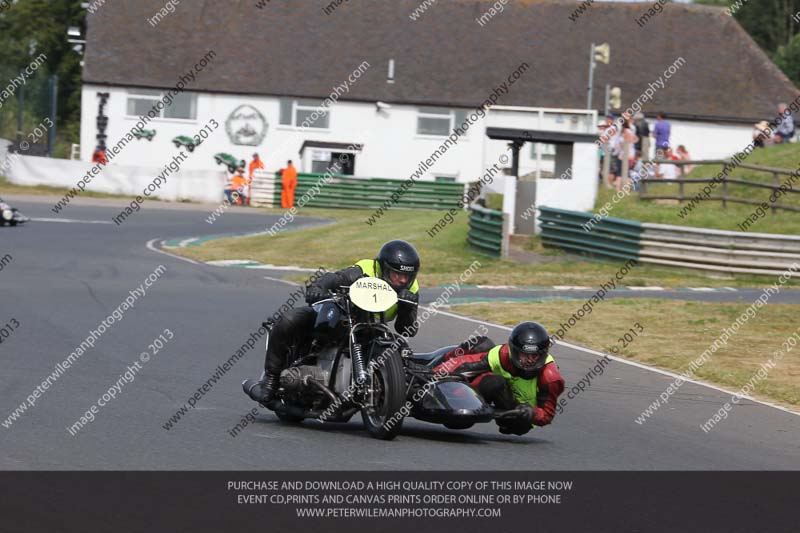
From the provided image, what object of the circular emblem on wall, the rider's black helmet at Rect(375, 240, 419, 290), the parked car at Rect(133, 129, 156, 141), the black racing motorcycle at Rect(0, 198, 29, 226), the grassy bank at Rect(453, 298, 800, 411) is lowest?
the grassy bank at Rect(453, 298, 800, 411)

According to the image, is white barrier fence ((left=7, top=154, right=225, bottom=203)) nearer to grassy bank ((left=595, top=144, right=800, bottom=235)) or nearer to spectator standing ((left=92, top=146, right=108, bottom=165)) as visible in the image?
spectator standing ((left=92, top=146, right=108, bottom=165))

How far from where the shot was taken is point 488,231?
27.8 meters

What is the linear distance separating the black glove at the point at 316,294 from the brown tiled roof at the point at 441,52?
4473 centimetres

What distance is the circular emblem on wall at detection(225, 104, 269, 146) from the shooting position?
53.7 metres

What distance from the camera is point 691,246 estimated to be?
25.4 metres

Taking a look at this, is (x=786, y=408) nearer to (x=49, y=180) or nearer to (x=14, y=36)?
(x=49, y=180)

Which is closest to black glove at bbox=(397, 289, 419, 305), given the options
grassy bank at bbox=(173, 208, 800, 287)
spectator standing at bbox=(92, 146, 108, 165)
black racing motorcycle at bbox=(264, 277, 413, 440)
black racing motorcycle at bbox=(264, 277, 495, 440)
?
black racing motorcycle at bbox=(264, 277, 495, 440)

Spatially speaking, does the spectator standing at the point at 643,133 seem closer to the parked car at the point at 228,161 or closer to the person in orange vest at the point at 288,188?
the person in orange vest at the point at 288,188

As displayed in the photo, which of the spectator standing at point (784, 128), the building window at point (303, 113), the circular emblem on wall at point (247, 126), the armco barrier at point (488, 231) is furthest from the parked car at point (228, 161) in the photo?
the armco barrier at point (488, 231)

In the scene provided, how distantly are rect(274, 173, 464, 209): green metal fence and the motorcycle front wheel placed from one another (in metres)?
38.7

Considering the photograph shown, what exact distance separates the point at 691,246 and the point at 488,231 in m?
4.43

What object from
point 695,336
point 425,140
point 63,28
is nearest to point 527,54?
point 425,140

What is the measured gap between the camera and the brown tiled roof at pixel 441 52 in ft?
176
